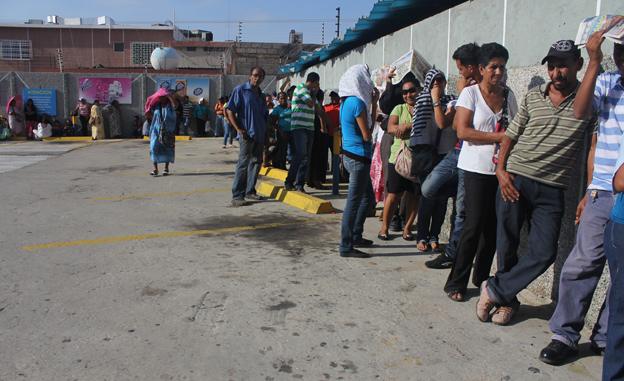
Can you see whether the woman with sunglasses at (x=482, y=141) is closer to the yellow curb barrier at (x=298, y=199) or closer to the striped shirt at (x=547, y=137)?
the striped shirt at (x=547, y=137)

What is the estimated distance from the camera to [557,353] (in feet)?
10.9

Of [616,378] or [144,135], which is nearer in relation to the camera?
[616,378]

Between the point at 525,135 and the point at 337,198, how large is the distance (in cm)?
530

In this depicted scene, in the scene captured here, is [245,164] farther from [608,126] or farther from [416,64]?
[608,126]

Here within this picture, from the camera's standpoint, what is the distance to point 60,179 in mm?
10805

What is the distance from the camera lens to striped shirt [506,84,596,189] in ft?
11.5

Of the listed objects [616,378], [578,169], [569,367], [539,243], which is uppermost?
[578,169]

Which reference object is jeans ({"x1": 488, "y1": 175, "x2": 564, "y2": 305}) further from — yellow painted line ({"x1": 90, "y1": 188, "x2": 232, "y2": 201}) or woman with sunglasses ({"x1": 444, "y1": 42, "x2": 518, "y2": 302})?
yellow painted line ({"x1": 90, "y1": 188, "x2": 232, "y2": 201})

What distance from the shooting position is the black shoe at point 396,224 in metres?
6.65

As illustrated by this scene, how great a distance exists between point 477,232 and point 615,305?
63.4 inches

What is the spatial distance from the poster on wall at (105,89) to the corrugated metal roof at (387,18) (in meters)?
13.5

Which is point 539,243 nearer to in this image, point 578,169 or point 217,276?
point 578,169

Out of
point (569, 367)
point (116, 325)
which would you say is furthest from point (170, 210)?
point (569, 367)

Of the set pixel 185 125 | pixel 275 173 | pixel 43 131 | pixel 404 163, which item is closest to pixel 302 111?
pixel 275 173
